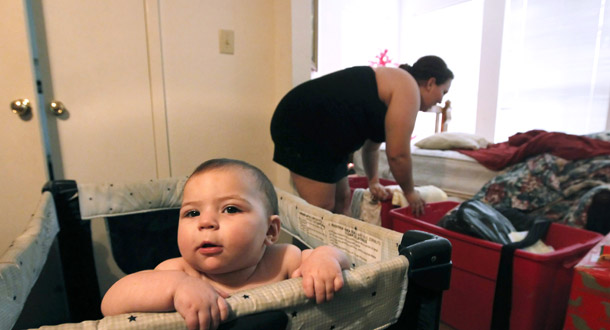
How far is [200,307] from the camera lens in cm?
36

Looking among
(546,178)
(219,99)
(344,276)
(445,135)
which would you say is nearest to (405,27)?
(445,135)

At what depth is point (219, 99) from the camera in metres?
1.53

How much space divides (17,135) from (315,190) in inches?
40.9

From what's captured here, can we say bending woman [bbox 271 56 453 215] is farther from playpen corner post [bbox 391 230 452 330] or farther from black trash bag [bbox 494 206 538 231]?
playpen corner post [bbox 391 230 452 330]

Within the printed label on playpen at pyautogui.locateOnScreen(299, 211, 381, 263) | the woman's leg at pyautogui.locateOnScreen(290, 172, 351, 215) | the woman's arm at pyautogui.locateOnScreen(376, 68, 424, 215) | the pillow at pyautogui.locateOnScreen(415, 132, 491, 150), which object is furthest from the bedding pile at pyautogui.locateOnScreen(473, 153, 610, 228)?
the printed label on playpen at pyautogui.locateOnScreen(299, 211, 381, 263)

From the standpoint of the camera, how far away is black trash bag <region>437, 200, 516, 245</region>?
112 centimetres

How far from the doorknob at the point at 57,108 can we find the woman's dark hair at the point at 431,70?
136cm

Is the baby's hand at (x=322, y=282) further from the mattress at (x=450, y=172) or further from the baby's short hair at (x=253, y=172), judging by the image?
the mattress at (x=450, y=172)

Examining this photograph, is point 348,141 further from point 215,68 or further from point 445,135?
point 445,135

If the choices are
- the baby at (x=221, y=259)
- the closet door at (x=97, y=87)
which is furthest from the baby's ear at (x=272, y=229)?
the closet door at (x=97, y=87)

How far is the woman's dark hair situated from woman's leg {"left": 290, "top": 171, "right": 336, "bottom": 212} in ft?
1.85

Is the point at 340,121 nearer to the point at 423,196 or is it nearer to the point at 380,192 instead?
the point at 380,192

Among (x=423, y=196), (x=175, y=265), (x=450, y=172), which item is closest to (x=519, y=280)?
(x=423, y=196)

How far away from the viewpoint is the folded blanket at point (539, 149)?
1.57m
